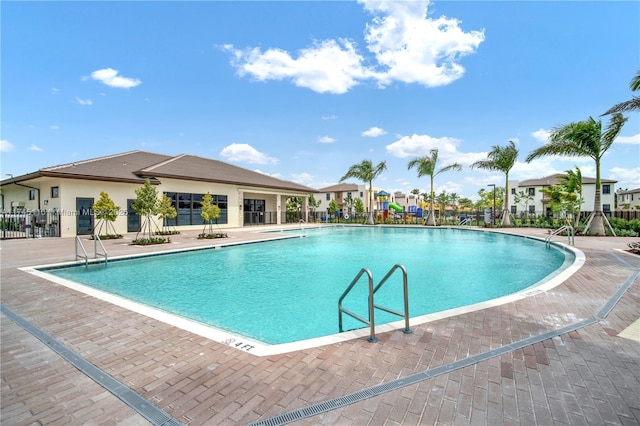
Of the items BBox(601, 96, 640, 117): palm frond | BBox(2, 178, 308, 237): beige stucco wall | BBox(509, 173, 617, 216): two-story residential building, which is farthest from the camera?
BBox(509, 173, 617, 216): two-story residential building

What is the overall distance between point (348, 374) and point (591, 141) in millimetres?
21165

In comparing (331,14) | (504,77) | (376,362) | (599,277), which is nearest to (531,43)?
(504,77)

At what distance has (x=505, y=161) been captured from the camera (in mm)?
24969

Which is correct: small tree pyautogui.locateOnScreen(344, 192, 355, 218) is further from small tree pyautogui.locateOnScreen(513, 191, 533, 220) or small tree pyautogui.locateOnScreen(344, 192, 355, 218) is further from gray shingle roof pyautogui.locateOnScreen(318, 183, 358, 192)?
small tree pyautogui.locateOnScreen(513, 191, 533, 220)

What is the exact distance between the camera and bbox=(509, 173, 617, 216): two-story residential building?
1654 inches

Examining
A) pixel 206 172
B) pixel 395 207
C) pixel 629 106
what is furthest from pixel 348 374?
pixel 395 207

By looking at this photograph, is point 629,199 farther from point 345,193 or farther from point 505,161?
point 345,193

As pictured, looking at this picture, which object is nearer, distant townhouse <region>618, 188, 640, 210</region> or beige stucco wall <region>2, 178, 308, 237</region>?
beige stucco wall <region>2, 178, 308, 237</region>

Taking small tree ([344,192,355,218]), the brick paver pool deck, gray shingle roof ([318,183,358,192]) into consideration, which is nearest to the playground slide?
small tree ([344,192,355,218])

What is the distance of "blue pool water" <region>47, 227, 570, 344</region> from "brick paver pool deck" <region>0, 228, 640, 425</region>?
60.1 inches

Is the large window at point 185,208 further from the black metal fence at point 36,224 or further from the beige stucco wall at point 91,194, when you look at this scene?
the black metal fence at point 36,224

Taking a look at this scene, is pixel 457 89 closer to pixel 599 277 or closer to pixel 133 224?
pixel 599 277

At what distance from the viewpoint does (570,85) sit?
14.5m

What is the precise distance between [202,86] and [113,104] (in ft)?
20.0
